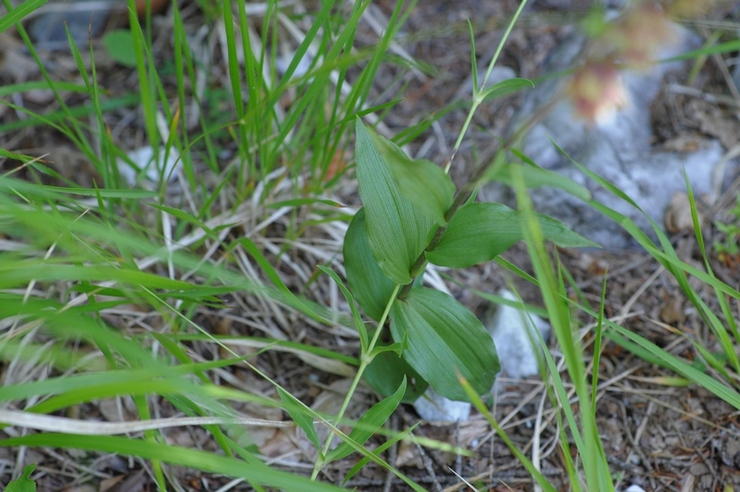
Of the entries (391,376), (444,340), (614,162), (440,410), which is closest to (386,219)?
(444,340)

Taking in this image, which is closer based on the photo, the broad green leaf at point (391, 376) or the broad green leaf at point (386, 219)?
the broad green leaf at point (386, 219)

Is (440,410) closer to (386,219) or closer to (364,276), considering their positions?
(364,276)

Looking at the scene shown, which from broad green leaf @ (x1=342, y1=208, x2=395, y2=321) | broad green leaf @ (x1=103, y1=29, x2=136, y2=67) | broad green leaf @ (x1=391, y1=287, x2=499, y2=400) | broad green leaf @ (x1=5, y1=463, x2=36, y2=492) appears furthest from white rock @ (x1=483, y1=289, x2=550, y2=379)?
broad green leaf @ (x1=103, y1=29, x2=136, y2=67)

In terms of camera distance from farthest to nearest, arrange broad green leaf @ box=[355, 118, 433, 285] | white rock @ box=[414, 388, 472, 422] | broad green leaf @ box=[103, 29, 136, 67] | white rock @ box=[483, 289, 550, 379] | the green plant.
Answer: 1. broad green leaf @ box=[103, 29, 136, 67]
2. the green plant
3. white rock @ box=[483, 289, 550, 379]
4. white rock @ box=[414, 388, 472, 422]
5. broad green leaf @ box=[355, 118, 433, 285]

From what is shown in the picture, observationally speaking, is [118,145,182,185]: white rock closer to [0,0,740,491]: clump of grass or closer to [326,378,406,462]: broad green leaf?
[0,0,740,491]: clump of grass

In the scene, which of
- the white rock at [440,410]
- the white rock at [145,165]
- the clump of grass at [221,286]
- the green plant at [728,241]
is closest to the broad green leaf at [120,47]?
the clump of grass at [221,286]

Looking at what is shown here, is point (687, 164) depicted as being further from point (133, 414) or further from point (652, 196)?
point (133, 414)

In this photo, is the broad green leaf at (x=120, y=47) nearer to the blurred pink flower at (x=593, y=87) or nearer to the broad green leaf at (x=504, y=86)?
the broad green leaf at (x=504, y=86)
